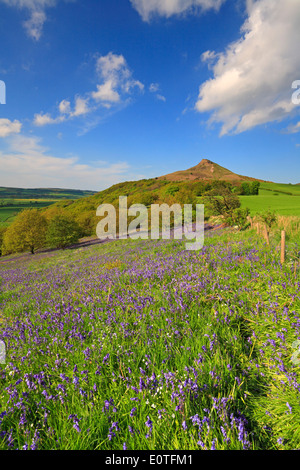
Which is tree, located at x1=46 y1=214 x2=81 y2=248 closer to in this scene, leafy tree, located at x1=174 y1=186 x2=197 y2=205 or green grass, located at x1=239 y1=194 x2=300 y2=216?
leafy tree, located at x1=174 y1=186 x2=197 y2=205

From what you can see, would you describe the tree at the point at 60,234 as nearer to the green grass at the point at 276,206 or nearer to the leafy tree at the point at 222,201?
the leafy tree at the point at 222,201

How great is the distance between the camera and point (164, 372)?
2.16 m

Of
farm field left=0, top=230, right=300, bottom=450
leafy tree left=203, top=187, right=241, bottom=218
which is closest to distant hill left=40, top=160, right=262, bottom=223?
leafy tree left=203, top=187, right=241, bottom=218

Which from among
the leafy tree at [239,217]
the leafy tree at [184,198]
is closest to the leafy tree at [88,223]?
the leafy tree at [184,198]

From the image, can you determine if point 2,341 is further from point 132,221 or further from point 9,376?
point 132,221

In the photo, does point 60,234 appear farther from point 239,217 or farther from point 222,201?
point 239,217

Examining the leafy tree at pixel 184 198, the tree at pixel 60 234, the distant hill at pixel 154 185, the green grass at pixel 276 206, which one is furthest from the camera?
the distant hill at pixel 154 185

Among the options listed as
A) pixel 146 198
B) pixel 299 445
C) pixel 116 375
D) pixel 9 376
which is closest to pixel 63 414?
pixel 116 375

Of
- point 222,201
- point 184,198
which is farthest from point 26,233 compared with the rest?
point 222,201

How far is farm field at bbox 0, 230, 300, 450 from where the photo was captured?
5.31ft

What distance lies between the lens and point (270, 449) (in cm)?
157

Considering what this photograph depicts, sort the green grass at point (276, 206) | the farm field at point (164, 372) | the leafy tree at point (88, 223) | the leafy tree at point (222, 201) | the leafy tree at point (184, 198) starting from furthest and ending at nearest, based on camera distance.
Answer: the leafy tree at point (88, 223)
the leafy tree at point (184, 198)
the green grass at point (276, 206)
the leafy tree at point (222, 201)
the farm field at point (164, 372)

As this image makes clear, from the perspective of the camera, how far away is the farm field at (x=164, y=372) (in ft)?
5.31
